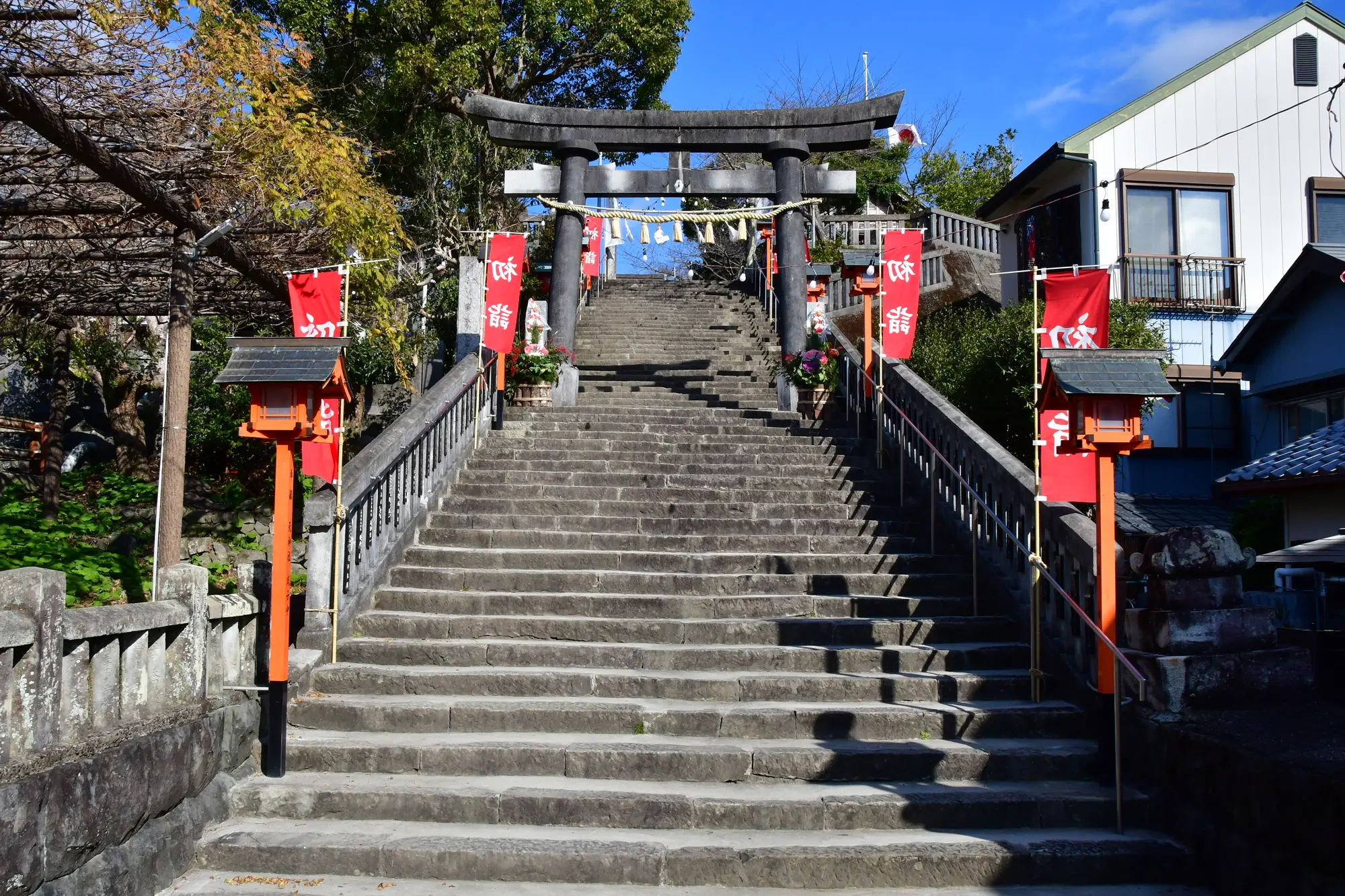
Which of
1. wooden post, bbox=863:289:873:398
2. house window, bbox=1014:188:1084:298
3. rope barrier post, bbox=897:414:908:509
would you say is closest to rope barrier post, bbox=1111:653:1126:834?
rope barrier post, bbox=897:414:908:509

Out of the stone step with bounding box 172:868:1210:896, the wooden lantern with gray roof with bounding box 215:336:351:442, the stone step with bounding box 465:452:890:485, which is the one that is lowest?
the stone step with bounding box 172:868:1210:896

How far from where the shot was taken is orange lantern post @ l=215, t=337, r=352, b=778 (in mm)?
6074

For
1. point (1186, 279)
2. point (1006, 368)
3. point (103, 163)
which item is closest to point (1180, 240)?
point (1186, 279)

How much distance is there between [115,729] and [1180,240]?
18.8 meters

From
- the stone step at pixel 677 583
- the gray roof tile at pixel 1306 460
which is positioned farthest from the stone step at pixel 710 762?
the gray roof tile at pixel 1306 460

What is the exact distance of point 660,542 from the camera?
9.32 metres

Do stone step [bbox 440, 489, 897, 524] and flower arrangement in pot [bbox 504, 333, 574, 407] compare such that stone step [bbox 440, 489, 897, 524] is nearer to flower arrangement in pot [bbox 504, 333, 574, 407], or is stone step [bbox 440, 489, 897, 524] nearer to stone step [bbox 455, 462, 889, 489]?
stone step [bbox 455, 462, 889, 489]

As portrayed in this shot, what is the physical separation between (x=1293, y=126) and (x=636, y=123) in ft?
41.0

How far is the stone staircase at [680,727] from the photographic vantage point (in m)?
5.27

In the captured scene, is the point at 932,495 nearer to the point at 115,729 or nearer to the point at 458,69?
the point at 115,729

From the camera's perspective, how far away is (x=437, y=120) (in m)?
21.5

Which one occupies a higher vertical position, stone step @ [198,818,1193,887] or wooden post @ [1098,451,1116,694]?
wooden post @ [1098,451,1116,694]

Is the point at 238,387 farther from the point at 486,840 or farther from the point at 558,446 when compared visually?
the point at 486,840

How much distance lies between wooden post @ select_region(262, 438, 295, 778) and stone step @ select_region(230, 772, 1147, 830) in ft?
0.96
